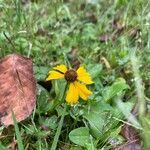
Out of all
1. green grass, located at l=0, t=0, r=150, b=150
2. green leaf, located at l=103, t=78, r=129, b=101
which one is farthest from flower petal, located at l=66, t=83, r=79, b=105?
green leaf, located at l=103, t=78, r=129, b=101

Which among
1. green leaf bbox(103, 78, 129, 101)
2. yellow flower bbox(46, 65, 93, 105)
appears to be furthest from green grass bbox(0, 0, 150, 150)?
yellow flower bbox(46, 65, 93, 105)

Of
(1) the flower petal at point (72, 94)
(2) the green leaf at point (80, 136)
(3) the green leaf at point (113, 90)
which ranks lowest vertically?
(2) the green leaf at point (80, 136)

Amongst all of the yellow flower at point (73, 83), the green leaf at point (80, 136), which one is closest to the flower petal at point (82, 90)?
the yellow flower at point (73, 83)

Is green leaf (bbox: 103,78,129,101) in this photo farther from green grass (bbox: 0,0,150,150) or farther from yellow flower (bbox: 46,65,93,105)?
yellow flower (bbox: 46,65,93,105)

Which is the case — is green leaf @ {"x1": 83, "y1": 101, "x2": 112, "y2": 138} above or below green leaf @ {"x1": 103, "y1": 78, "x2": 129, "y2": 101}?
below

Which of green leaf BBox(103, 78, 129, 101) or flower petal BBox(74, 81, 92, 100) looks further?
green leaf BBox(103, 78, 129, 101)

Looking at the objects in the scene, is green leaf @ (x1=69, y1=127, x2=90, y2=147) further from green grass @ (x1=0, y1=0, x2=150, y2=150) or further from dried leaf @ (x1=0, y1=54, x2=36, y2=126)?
dried leaf @ (x1=0, y1=54, x2=36, y2=126)

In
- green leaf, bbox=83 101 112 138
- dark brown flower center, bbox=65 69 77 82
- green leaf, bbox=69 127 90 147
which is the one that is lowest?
green leaf, bbox=69 127 90 147

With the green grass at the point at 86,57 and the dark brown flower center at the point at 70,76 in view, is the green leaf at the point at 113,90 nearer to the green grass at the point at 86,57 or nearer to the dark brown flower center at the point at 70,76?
the green grass at the point at 86,57

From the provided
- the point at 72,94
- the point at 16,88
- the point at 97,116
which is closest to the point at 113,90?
the point at 97,116

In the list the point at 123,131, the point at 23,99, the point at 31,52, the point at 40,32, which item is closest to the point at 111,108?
the point at 123,131
